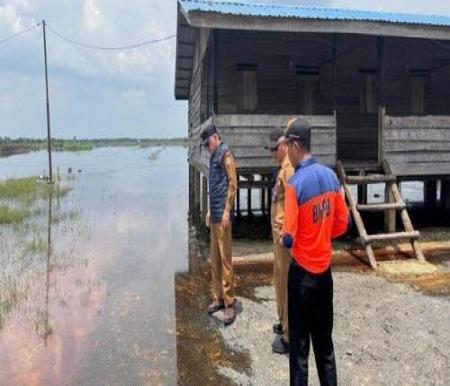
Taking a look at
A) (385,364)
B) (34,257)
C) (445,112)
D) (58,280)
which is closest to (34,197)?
(34,257)

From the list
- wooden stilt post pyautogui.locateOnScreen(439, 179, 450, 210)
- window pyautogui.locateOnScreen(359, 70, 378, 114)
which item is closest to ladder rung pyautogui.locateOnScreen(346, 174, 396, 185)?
window pyautogui.locateOnScreen(359, 70, 378, 114)

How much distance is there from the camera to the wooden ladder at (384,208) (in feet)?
30.8

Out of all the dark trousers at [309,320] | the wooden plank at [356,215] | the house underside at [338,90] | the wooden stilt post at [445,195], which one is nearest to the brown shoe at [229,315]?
the dark trousers at [309,320]

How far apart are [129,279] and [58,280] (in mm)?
1455

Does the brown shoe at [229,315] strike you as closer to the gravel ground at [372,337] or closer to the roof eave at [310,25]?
the gravel ground at [372,337]

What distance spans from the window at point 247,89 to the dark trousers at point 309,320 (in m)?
9.58

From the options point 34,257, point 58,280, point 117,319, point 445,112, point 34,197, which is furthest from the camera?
point 34,197

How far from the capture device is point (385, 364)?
4992mm

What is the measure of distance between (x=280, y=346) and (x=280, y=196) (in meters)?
1.67

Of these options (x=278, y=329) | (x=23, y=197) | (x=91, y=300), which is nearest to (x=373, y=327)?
(x=278, y=329)

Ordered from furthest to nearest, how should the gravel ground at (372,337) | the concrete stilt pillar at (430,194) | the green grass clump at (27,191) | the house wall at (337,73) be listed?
the green grass clump at (27,191), the concrete stilt pillar at (430,194), the house wall at (337,73), the gravel ground at (372,337)

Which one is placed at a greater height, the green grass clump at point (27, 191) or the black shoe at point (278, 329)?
the black shoe at point (278, 329)

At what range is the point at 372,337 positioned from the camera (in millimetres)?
5688

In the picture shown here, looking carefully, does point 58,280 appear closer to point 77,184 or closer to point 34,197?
point 34,197
